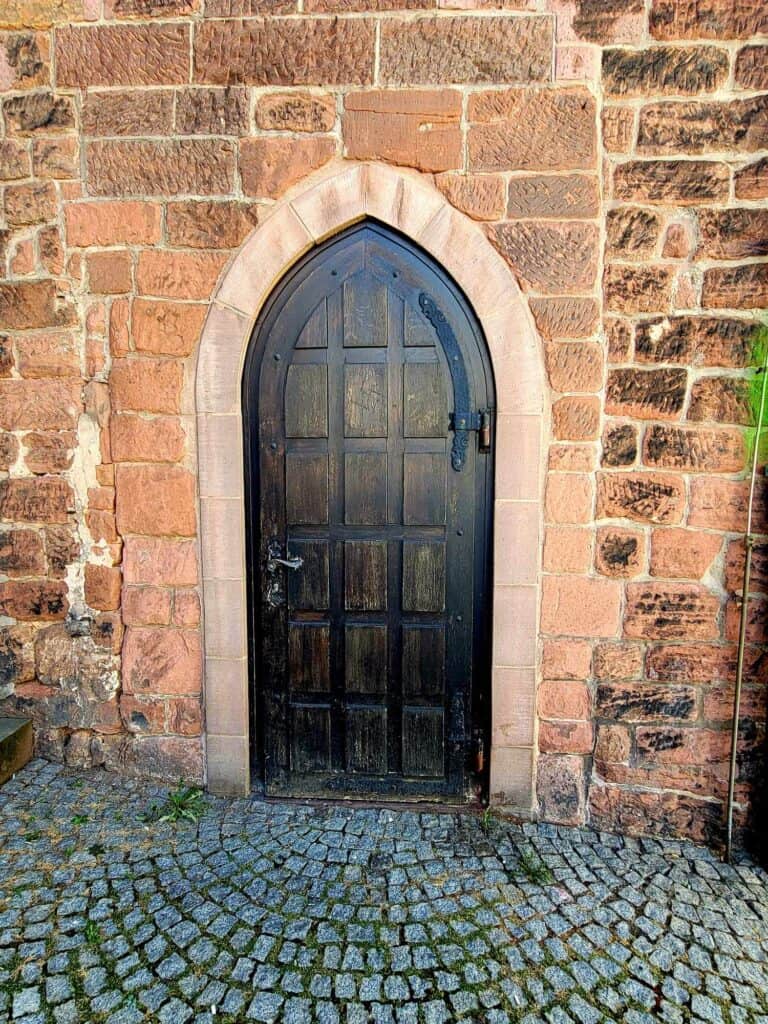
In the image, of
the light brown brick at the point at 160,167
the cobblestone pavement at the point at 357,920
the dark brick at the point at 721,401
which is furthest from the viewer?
the light brown brick at the point at 160,167

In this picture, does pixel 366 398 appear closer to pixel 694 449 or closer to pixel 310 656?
pixel 310 656

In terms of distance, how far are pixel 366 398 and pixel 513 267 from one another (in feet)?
2.69

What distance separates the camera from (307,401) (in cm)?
265

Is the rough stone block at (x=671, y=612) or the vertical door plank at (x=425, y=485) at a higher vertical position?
the vertical door plank at (x=425, y=485)

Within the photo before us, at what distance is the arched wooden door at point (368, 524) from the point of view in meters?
2.58

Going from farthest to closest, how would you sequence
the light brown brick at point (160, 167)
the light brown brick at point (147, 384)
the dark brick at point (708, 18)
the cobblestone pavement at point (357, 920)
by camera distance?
the light brown brick at point (147, 384) → the light brown brick at point (160, 167) → the dark brick at point (708, 18) → the cobblestone pavement at point (357, 920)

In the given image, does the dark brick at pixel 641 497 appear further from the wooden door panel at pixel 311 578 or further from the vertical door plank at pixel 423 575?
the wooden door panel at pixel 311 578

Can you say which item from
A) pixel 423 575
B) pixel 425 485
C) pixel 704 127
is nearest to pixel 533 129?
pixel 704 127

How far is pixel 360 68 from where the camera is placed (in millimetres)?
2434

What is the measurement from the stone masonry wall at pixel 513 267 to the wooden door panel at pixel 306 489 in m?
0.44

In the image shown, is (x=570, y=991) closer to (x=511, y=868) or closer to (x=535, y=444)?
(x=511, y=868)

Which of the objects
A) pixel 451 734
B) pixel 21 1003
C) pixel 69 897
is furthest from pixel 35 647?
pixel 451 734

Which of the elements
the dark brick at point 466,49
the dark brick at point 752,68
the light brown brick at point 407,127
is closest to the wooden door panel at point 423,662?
the light brown brick at point 407,127

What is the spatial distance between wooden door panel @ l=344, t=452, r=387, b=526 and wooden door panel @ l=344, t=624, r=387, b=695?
1.68ft
